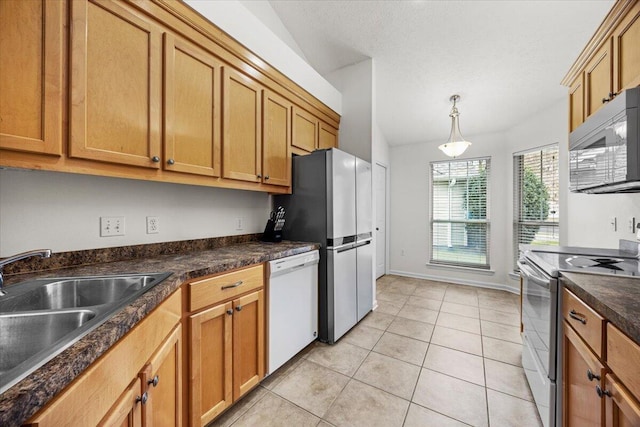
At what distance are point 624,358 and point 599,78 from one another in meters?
1.84

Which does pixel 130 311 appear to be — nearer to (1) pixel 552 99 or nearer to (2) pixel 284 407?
(2) pixel 284 407

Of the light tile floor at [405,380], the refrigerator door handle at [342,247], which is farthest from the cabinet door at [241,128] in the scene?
the light tile floor at [405,380]

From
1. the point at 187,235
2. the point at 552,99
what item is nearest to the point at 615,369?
the point at 187,235

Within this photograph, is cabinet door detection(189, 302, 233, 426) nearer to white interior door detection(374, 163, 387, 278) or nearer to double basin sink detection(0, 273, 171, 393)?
double basin sink detection(0, 273, 171, 393)

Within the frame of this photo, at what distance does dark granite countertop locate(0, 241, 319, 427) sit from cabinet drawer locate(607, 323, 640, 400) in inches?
55.0

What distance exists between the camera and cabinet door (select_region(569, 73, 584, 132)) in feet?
6.15

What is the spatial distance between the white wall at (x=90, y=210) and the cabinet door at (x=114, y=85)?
37 cm

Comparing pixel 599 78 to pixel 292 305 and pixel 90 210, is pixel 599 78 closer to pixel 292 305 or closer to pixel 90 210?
pixel 292 305

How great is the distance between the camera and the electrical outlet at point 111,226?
147 centimetres

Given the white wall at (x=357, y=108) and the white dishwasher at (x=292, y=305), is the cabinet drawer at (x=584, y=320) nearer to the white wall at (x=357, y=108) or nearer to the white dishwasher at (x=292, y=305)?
the white dishwasher at (x=292, y=305)

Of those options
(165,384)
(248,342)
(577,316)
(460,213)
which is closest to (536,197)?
(460,213)

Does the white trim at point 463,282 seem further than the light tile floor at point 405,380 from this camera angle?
Yes

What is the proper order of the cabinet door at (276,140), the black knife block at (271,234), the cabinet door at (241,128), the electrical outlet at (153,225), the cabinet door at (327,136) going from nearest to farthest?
the electrical outlet at (153,225), the cabinet door at (241,128), the cabinet door at (276,140), the black knife block at (271,234), the cabinet door at (327,136)

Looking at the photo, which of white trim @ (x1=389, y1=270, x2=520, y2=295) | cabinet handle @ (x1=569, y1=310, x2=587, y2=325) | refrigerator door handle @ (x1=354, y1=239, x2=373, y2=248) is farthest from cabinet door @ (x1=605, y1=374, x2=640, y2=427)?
white trim @ (x1=389, y1=270, x2=520, y2=295)
